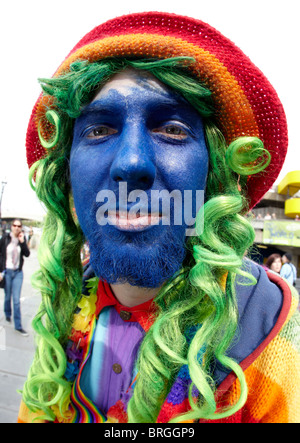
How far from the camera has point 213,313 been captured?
962mm

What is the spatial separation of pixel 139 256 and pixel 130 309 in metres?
0.31

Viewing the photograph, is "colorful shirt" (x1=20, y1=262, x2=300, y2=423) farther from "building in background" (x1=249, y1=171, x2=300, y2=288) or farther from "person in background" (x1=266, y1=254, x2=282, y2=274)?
"building in background" (x1=249, y1=171, x2=300, y2=288)

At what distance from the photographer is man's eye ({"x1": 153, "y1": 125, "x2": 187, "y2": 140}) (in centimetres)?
99

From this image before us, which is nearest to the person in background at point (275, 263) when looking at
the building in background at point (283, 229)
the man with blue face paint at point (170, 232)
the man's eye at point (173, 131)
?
the man with blue face paint at point (170, 232)

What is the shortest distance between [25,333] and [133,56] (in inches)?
150

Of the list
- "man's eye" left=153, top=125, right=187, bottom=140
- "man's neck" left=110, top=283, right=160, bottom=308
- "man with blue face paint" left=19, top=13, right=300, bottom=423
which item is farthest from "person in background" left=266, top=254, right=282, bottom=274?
"man's eye" left=153, top=125, right=187, bottom=140

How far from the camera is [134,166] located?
86cm

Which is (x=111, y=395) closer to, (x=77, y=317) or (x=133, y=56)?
(x=77, y=317)

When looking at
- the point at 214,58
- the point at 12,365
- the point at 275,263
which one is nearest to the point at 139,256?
the point at 214,58

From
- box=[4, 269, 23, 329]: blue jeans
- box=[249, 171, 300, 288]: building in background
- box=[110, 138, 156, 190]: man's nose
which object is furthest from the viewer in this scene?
box=[249, 171, 300, 288]: building in background

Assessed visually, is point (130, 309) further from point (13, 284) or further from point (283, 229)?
point (283, 229)

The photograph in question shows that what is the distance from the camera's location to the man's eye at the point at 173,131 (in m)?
0.99
